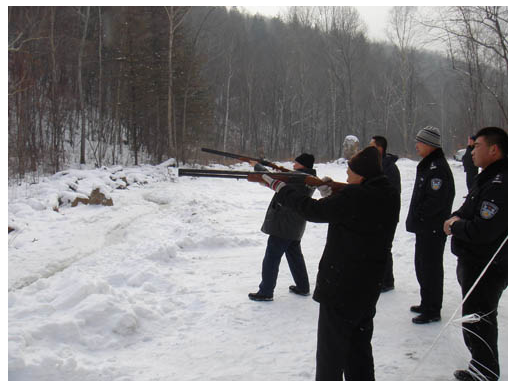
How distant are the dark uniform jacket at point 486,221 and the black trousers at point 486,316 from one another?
0.09 m

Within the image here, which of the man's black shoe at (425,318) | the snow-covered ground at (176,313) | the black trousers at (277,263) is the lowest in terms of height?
the snow-covered ground at (176,313)

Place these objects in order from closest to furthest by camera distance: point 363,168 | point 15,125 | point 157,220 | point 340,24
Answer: point 363,168 → point 157,220 → point 15,125 → point 340,24

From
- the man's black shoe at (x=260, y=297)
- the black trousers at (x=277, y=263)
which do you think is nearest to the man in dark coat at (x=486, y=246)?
the black trousers at (x=277, y=263)

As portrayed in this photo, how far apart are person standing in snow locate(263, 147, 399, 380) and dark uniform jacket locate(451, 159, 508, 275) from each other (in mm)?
624

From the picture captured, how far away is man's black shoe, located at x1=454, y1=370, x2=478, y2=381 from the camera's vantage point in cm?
288

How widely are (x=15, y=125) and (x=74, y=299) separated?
14262 millimetres

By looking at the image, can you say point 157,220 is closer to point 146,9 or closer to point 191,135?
point 191,135

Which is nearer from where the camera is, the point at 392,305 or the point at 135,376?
the point at 135,376

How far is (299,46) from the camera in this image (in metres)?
38.0

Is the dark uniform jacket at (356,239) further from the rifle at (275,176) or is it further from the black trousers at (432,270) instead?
the black trousers at (432,270)

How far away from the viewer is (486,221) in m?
2.65

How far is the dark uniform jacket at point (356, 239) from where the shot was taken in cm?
242

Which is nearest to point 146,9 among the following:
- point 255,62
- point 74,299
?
point 255,62

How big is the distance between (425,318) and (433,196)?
47.9 inches
